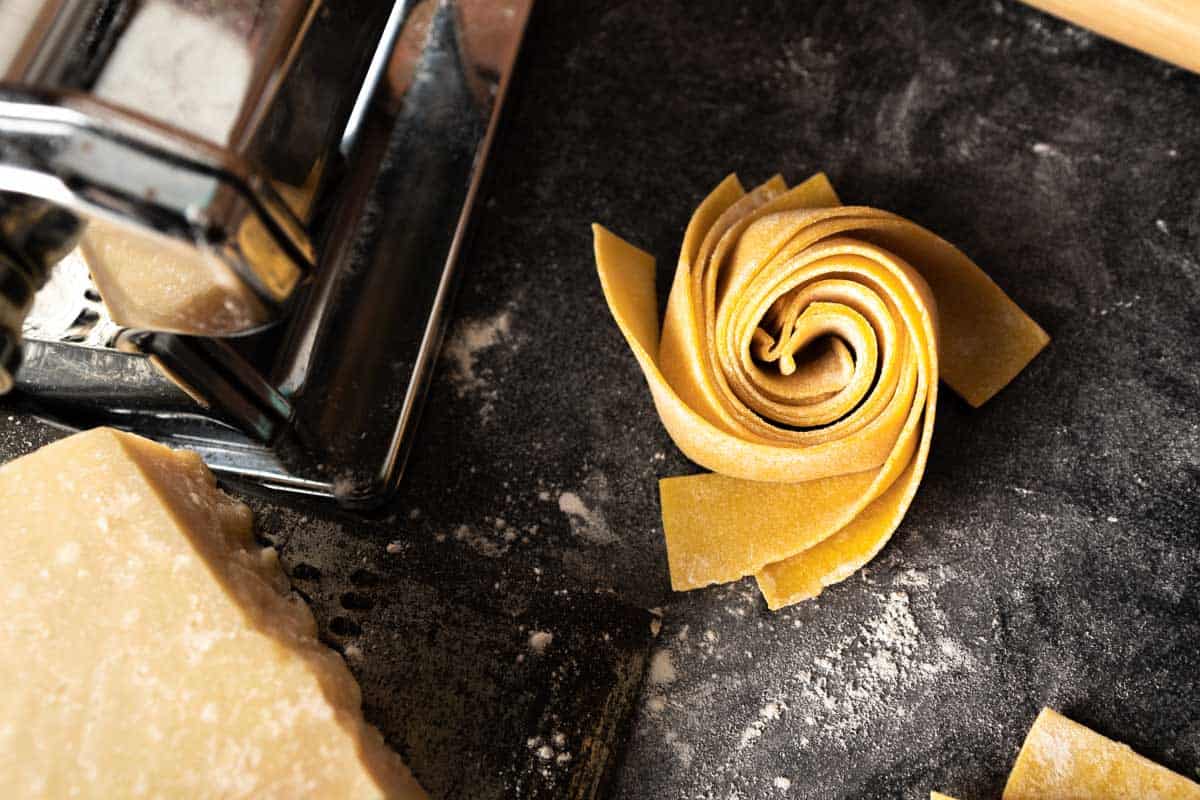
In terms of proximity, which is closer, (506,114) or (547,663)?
(547,663)

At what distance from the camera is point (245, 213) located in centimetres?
69

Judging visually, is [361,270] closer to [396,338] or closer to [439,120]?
[396,338]

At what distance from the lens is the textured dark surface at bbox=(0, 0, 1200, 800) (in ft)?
3.61

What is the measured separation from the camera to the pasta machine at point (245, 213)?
0.66 m

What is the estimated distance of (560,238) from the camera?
1313 mm

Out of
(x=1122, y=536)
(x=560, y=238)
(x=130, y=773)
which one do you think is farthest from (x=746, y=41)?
(x=130, y=773)

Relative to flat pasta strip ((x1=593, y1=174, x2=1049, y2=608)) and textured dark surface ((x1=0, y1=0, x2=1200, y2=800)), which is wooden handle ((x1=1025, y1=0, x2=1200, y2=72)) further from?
flat pasta strip ((x1=593, y1=174, x2=1049, y2=608))

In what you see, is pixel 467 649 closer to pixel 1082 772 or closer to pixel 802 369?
pixel 802 369

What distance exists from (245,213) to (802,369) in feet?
2.28

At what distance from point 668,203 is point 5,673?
35.0 inches

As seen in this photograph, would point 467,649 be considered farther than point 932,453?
No

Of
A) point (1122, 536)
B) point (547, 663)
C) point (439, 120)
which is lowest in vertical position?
point (1122, 536)

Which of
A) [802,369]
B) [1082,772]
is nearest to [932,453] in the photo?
[802,369]

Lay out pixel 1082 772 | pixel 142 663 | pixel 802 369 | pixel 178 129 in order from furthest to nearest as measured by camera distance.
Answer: pixel 802 369
pixel 1082 772
pixel 142 663
pixel 178 129
